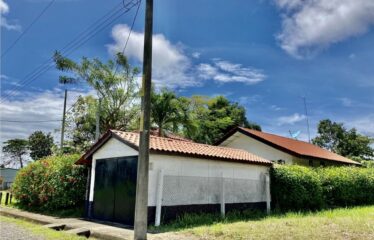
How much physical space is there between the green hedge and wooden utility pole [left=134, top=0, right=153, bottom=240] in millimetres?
7770

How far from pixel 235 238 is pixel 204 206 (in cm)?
407

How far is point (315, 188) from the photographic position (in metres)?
16.1

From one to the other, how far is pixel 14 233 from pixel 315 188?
12.6 m

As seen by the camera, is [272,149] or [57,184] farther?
[272,149]

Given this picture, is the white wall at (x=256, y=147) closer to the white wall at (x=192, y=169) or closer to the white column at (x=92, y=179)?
the white wall at (x=192, y=169)

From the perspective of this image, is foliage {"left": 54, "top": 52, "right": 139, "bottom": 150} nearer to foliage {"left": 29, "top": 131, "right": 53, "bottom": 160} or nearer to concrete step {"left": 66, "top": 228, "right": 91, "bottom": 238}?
concrete step {"left": 66, "top": 228, "right": 91, "bottom": 238}

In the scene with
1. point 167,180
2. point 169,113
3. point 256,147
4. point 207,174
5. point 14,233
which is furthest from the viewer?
point 169,113

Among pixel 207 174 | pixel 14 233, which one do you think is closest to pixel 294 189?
pixel 207 174

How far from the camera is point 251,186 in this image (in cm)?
1495

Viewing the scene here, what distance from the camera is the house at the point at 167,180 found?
37.5 feet

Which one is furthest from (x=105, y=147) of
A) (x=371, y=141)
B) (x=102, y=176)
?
(x=371, y=141)

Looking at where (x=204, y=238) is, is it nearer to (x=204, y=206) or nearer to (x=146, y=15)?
(x=204, y=206)

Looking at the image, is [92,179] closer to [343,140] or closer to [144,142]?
[144,142]

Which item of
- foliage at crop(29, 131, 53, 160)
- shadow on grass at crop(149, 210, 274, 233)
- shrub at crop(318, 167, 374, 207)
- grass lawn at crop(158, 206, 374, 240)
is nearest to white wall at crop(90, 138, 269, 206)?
shadow on grass at crop(149, 210, 274, 233)
